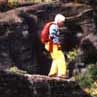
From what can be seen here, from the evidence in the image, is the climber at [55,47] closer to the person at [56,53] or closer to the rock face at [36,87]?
the person at [56,53]

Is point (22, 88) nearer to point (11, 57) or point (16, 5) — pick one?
point (11, 57)

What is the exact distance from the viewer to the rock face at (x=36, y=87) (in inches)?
687

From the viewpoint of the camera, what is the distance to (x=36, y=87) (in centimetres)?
1789

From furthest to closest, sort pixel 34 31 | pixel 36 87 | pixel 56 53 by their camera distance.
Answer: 1. pixel 34 31
2. pixel 56 53
3. pixel 36 87

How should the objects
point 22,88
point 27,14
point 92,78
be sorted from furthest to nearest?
point 27,14, point 92,78, point 22,88

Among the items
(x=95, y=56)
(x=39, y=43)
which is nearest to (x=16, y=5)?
(x=39, y=43)

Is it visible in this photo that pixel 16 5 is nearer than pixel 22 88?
No

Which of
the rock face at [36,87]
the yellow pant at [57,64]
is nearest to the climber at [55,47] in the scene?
the yellow pant at [57,64]

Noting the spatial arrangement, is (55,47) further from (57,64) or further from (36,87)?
(36,87)

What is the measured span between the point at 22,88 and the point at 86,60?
5.74 metres

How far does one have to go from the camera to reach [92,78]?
71.6 feet

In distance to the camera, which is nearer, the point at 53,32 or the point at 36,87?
the point at 36,87

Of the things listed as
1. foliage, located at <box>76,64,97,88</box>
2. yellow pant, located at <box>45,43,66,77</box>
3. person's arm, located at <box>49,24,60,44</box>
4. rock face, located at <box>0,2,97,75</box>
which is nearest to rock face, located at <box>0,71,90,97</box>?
yellow pant, located at <box>45,43,66,77</box>

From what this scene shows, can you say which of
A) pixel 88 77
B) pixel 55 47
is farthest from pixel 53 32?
pixel 88 77
